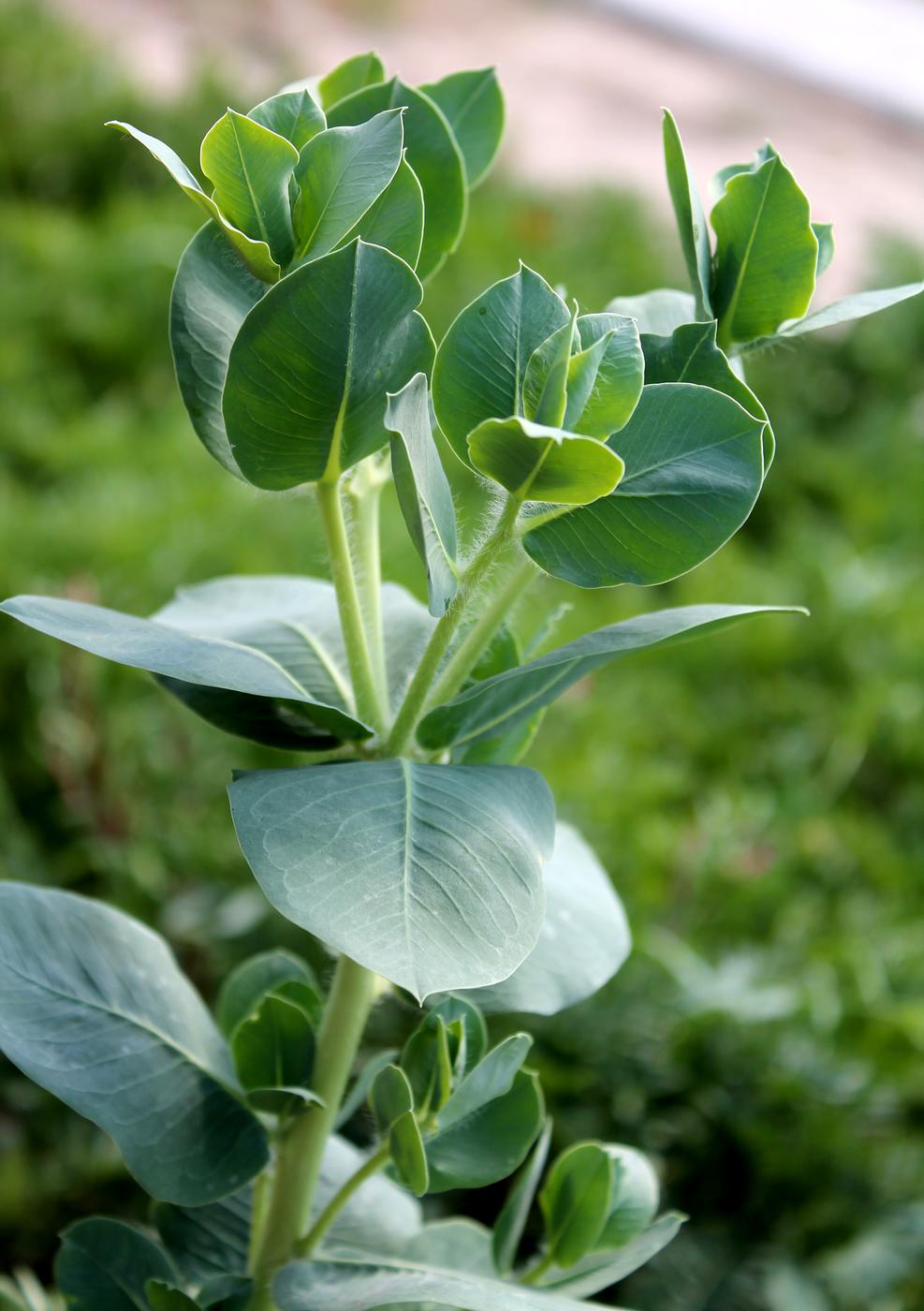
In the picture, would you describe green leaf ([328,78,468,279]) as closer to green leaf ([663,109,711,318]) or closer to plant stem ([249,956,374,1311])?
green leaf ([663,109,711,318])

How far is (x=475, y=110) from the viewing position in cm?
57

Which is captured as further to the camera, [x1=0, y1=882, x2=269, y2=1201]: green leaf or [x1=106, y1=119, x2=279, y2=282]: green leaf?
[x1=0, y1=882, x2=269, y2=1201]: green leaf

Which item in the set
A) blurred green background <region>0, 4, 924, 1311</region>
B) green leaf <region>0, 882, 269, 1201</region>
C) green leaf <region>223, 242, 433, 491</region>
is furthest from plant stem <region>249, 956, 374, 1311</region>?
blurred green background <region>0, 4, 924, 1311</region>

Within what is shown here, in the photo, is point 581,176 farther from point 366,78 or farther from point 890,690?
point 366,78

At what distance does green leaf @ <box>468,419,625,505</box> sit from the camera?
1.36 feet

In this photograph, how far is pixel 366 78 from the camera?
0.56 metres

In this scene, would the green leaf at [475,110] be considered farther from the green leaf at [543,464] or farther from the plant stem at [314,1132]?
the plant stem at [314,1132]

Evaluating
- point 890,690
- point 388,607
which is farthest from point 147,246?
point 388,607

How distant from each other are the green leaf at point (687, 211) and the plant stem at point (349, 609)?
0.15m

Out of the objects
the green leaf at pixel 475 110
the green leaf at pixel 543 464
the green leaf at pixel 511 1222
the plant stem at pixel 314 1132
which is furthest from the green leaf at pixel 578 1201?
the green leaf at pixel 475 110

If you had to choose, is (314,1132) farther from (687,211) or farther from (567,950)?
(687,211)

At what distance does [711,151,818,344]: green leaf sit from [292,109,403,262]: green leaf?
4.9 inches

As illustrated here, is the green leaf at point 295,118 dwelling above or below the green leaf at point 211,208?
above

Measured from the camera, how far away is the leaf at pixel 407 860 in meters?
0.41
